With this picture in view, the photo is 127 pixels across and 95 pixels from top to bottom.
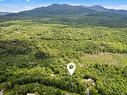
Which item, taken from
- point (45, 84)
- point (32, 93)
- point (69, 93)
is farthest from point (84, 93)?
point (32, 93)

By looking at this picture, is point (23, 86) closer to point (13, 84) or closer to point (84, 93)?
point (13, 84)

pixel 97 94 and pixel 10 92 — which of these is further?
pixel 97 94

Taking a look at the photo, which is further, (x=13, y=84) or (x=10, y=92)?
(x=13, y=84)

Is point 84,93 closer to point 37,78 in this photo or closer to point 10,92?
point 37,78

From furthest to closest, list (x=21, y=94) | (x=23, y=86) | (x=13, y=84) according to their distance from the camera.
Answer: (x=13, y=84), (x=23, y=86), (x=21, y=94)

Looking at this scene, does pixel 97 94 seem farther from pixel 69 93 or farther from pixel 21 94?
pixel 21 94

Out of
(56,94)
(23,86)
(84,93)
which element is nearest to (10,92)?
(23,86)

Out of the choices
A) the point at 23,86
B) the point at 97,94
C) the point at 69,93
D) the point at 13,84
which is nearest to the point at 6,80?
the point at 13,84

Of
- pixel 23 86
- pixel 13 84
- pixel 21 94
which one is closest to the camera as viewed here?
pixel 21 94
